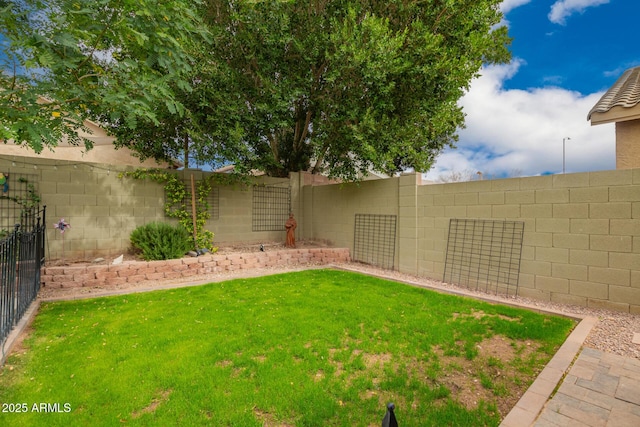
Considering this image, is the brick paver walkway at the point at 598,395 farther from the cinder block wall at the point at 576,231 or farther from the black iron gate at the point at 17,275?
the black iron gate at the point at 17,275

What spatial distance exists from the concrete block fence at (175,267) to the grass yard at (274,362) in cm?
91

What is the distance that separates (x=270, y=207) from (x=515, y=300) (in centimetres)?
656

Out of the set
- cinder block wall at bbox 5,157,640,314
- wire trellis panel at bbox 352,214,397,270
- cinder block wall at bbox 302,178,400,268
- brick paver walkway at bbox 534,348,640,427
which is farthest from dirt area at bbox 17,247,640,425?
cinder block wall at bbox 302,178,400,268

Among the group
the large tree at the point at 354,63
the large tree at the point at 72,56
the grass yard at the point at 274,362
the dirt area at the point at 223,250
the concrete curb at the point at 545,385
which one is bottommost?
the grass yard at the point at 274,362

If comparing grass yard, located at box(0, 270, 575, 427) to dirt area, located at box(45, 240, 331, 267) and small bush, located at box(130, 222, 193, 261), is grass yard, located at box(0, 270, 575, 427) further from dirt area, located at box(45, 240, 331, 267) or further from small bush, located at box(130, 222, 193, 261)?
dirt area, located at box(45, 240, 331, 267)

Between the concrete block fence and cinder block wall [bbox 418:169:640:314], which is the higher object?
cinder block wall [bbox 418:169:640:314]

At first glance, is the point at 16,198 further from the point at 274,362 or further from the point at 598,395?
the point at 598,395

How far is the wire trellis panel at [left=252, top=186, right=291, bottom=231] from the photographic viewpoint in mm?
8867

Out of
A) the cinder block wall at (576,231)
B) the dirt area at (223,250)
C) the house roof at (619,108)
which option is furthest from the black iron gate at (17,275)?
the house roof at (619,108)

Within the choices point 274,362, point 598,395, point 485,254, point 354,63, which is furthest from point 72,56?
point 485,254

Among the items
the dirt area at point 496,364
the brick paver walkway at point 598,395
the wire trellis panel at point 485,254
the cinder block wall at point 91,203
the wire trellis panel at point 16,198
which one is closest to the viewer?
the brick paver walkway at point 598,395

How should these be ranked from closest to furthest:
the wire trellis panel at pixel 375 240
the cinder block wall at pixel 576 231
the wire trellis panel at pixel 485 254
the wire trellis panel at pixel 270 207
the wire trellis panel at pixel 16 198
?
1. the cinder block wall at pixel 576 231
2. the wire trellis panel at pixel 485 254
3. the wire trellis panel at pixel 16 198
4. the wire trellis panel at pixel 375 240
5. the wire trellis panel at pixel 270 207

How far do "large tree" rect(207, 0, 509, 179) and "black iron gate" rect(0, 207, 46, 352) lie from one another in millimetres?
4316

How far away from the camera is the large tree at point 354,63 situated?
242 inches
